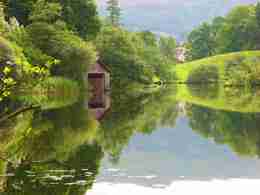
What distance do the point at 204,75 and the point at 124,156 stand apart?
111442mm

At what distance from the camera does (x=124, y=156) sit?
61.0 ft

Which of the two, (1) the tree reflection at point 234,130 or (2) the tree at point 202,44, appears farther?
(2) the tree at point 202,44

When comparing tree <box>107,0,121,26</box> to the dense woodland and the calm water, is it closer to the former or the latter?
the dense woodland

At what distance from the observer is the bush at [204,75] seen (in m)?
126

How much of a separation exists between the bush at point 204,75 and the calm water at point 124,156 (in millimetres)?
95008

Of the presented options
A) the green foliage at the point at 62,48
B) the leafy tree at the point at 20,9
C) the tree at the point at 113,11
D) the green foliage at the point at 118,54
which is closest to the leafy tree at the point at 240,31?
the tree at the point at 113,11

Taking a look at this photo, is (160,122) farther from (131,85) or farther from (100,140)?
(131,85)

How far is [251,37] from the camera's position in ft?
481

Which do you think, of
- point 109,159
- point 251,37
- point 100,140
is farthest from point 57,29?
point 251,37

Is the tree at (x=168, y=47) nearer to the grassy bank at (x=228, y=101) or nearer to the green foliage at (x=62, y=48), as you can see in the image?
the grassy bank at (x=228, y=101)

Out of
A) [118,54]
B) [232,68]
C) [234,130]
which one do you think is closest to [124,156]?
[234,130]

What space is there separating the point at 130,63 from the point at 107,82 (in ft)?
25.5

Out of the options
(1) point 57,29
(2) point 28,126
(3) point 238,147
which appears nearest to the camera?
(3) point 238,147

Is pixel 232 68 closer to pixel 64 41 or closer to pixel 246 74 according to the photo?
pixel 246 74
